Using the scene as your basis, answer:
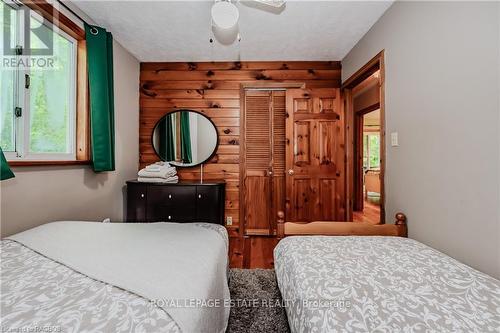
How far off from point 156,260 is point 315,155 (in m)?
2.41

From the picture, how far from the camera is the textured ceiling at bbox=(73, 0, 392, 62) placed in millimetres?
1974

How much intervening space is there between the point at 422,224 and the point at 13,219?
2645 millimetres

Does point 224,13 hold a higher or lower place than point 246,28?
lower

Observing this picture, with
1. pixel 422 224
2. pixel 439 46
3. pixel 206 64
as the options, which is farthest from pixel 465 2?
pixel 206 64

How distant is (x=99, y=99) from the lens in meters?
2.15

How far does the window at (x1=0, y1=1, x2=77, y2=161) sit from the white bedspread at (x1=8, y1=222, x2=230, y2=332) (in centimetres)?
76

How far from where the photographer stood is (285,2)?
1897 millimetres

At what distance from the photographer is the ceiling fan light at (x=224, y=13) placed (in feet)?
5.76

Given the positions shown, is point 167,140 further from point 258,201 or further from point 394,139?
point 394,139

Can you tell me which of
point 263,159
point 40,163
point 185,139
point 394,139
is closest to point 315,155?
point 263,159

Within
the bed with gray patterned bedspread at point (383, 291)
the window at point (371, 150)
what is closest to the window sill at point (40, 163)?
the bed with gray patterned bedspread at point (383, 291)

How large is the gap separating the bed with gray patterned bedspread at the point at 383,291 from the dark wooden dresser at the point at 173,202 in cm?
148

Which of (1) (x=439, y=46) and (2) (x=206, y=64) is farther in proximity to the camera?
(2) (x=206, y=64)

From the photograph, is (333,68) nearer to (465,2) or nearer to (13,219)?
(465,2)
